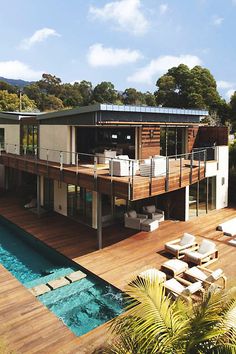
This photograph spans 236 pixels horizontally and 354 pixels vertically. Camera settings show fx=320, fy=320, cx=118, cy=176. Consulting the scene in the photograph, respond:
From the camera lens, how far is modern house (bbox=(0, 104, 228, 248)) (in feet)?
42.8

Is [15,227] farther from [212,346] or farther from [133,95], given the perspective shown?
[133,95]

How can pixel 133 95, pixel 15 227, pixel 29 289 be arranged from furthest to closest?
pixel 133 95, pixel 15 227, pixel 29 289

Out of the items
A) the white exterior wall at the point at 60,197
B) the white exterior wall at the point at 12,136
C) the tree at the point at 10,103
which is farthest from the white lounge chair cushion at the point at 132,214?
A: the tree at the point at 10,103

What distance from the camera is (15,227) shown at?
16.4 meters

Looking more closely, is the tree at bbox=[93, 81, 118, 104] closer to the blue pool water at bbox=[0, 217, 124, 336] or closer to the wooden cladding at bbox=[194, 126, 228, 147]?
the wooden cladding at bbox=[194, 126, 228, 147]

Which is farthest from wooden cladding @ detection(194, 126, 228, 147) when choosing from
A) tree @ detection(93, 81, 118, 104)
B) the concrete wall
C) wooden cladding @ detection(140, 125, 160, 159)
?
tree @ detection(93, 81, 118, 104)

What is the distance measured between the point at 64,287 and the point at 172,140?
39.7 ft

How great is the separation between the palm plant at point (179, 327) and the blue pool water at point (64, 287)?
485 centimetres

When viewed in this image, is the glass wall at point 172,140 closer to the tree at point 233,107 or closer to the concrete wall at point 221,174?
the concrete wall at point 221,174

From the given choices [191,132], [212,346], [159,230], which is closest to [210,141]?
[191,132]

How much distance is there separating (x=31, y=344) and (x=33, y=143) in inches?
568

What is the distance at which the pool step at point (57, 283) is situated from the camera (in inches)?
392

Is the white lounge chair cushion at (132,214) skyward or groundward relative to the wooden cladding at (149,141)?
groundward

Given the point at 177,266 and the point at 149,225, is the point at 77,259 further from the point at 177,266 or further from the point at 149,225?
the point at 149,225
